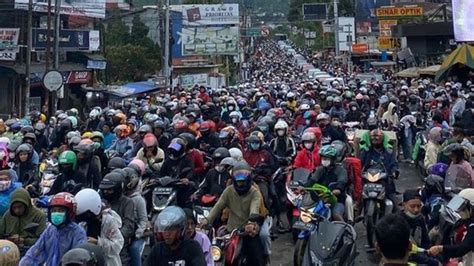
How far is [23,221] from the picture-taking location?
675cm

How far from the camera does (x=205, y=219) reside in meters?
7.58

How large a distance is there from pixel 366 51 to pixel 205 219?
5881 cm

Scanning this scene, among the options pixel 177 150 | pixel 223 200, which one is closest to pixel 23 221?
pixel 223 200

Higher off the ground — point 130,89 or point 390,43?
point 390,43

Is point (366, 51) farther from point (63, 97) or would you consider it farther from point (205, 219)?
point (205, 219)

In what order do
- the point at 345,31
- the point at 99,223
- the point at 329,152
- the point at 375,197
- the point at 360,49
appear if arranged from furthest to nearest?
the point at 360,49
the point at 345,31
the point at 375,197
the point at 329,152
the point at 99,223

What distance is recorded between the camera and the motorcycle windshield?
659 cm

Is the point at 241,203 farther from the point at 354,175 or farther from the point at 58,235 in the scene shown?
the point at 58,235

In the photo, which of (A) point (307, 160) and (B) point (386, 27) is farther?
(B) point (386, 27)

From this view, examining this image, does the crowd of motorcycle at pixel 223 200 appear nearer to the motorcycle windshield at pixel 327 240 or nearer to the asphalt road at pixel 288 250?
the motorcycle windshield at pixel 327 240

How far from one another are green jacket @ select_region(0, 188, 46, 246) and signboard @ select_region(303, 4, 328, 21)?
1697 inches

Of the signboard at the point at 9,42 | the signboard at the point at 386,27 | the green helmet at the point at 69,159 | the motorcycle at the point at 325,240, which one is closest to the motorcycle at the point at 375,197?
the motorcycle at the point at 325,240

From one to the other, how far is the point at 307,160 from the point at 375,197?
1480mm

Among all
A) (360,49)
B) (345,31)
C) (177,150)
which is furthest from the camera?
(360,49)
